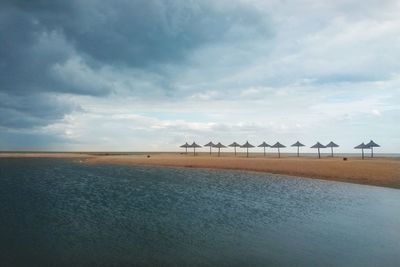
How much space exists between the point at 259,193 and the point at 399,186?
16323 mm

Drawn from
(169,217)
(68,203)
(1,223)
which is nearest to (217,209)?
(169,217)

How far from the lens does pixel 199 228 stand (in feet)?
67.4

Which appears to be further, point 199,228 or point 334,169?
point 334,169

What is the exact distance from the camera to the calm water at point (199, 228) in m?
15.2

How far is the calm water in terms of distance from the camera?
15.2m

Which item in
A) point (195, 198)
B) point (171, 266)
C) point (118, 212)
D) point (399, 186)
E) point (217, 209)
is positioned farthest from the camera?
A: point (399, 186)

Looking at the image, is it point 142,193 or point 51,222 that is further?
point 142,193

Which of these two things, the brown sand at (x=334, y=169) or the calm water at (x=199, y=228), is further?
the brown sand at (x=334, y=169)

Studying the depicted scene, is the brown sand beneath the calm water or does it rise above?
above

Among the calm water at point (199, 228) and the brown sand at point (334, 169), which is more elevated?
the brown sand at point (334, 169)

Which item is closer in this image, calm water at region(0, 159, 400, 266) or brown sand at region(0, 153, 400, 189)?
calm water at region(0, 159, 400, 266)

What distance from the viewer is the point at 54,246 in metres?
16.5

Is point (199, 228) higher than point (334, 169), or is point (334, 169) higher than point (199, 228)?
point (334, 169)

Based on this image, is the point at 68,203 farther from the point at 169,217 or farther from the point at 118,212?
the point at 169,217
